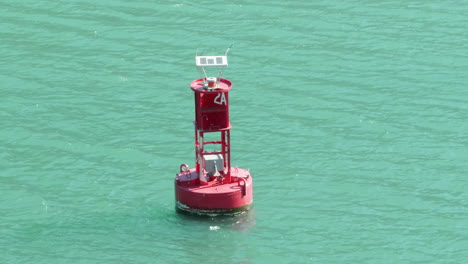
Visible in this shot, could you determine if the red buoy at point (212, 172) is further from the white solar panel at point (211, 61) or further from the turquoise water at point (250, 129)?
the turquoise water at point (250, 129)

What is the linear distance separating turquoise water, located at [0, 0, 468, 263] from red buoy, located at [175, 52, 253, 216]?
3.66 ft

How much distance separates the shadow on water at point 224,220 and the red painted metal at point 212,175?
34 centimetres

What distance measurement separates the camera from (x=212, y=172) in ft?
239

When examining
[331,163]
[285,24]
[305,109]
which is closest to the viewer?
[331,163]

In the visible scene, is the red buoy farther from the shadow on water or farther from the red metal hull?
the shadow on water

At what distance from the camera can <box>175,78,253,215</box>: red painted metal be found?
71.0 meters

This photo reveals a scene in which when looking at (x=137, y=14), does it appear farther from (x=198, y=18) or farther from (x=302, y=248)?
(x=302, y=248)

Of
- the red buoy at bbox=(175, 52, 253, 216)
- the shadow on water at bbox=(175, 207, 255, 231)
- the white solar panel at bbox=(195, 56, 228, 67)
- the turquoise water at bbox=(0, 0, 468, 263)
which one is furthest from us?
the shadow on water at bbox=(175, 207, 255, 231)

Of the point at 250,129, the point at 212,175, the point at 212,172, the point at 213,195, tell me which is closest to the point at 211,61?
the point at 212,172

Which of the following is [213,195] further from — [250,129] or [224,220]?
[250,129]

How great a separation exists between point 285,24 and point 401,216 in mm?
33328

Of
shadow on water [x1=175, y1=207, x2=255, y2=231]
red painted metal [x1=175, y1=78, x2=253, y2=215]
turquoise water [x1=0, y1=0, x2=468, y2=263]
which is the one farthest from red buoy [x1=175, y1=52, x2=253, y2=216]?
turquoise water [x1=0, y1=0, x2=468, y2=263]

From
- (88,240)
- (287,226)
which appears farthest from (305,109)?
(88,240)

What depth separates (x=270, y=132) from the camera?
83.7 metres
